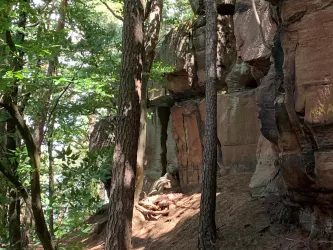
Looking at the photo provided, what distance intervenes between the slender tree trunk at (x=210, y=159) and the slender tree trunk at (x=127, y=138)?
3.17m

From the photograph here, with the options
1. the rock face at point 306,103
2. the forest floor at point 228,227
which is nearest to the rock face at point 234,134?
the forest floor at point 228,227

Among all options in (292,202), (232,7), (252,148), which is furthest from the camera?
(232,7)

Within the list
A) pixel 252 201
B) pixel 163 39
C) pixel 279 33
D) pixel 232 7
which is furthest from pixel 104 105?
pixel 279 33

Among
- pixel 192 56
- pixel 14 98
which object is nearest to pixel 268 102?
pixel 14 98

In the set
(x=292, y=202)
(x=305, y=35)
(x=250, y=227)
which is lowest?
(x=250, y=227)

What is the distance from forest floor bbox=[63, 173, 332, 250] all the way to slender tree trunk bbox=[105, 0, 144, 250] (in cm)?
216

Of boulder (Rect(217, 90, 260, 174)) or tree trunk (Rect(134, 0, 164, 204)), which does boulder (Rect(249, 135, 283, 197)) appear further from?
tree trunk (Rect(134, 0, 164, 204))

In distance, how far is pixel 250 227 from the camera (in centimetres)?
914

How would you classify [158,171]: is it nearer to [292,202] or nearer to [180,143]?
[180,143]

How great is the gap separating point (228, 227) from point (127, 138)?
4520mm

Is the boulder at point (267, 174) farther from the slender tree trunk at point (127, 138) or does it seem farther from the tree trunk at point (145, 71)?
the slender tree trunk at point (127, 138)

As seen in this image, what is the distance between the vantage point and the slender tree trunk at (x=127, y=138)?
595cm

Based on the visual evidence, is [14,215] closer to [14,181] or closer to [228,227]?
[14,181]

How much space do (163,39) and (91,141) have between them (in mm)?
5075
